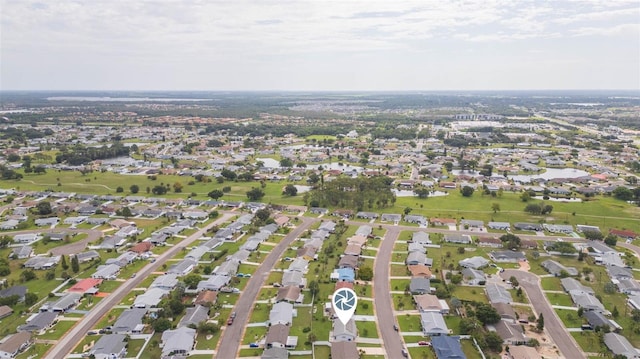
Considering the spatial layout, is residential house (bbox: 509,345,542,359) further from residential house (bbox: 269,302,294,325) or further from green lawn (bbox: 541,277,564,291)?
residential house (bbox: 269,302,294,325)

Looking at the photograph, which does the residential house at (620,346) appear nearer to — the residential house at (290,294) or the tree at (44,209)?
the residential house at (290,294)

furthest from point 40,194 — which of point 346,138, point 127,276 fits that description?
point 346,138

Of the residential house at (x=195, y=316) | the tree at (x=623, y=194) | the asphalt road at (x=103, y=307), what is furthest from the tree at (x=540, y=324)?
the tree at (x=623, y=194)

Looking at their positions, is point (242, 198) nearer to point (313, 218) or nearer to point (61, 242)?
point (313, 218)

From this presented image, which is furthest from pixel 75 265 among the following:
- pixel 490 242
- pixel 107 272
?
pixel 490 242

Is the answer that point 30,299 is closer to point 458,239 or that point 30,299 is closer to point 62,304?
point 62,304

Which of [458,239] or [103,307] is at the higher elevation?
[458,239]
